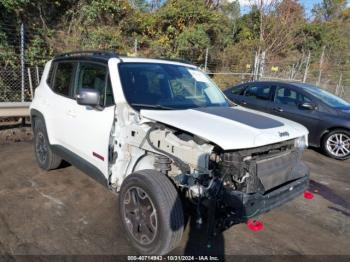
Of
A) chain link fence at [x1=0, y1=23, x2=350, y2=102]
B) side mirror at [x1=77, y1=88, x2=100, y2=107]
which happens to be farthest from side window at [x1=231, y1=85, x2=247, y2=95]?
side mirror at [x1=77, y1=88, x2=100, y2=107]

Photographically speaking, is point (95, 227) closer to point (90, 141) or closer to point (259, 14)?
point (90, 141)

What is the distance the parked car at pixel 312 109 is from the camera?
7.27 metres

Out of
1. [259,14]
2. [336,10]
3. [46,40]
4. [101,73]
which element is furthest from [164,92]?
[336,10]

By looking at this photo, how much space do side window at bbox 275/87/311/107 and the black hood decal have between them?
471cm

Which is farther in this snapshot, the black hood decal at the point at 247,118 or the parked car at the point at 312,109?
the parked car at the point at 312,109

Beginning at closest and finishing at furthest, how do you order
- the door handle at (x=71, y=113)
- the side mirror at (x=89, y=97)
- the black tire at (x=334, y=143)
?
the side mirror at (x=89, y=97) < the door handle at (x=71, y=113) < the black tire at (x=334, y=143)

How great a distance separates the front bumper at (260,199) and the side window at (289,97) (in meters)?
4.78

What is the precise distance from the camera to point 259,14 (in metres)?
22.1

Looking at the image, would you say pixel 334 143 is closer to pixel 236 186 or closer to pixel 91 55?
pixel 236 186

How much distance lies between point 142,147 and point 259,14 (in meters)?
21.3

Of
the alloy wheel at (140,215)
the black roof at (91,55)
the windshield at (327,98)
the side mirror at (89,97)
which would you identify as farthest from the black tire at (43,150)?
the windshield at (327,98)

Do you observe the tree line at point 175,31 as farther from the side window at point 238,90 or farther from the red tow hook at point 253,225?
the red tow hook at point 253,225

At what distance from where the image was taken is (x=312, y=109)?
7.57 metres

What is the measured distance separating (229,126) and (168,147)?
2.04 ft
